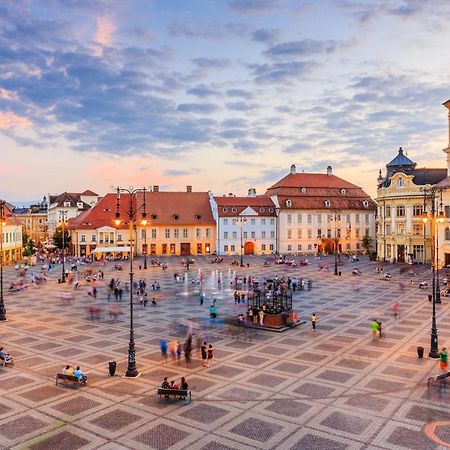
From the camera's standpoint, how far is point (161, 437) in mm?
14930

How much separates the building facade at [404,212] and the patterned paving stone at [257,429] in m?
61.3

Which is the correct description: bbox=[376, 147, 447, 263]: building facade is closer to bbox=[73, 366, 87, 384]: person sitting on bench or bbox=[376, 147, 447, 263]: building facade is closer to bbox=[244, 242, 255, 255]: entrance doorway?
bbox=[244, 242, 255, 255]: entrance doorway

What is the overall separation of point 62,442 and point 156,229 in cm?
7266

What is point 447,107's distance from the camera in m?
67.6

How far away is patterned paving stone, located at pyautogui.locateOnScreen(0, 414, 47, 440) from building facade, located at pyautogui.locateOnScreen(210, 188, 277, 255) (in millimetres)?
71732

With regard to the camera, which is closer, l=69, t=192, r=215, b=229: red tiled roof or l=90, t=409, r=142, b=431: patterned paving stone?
l=90, t=409, r=142, b=431: patterned paving stone

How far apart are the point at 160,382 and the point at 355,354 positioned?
33.9 ft

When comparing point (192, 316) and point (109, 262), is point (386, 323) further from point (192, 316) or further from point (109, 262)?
point (109, 262)

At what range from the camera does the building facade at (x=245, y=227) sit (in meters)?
87.8

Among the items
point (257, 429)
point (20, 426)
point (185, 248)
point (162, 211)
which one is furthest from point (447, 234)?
point (20, 426)

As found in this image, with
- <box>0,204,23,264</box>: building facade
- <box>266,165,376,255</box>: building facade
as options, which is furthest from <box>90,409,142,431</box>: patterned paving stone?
<box>266,165,376,255</box>: building facade

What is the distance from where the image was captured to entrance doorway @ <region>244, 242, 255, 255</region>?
292 ft

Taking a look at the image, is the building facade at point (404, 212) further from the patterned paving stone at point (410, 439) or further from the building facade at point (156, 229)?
the patterned paving stone at point (410, 439)

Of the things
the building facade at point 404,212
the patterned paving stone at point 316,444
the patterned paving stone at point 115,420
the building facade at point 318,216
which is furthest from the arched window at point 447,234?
the patterned paving stone at point 115,420
